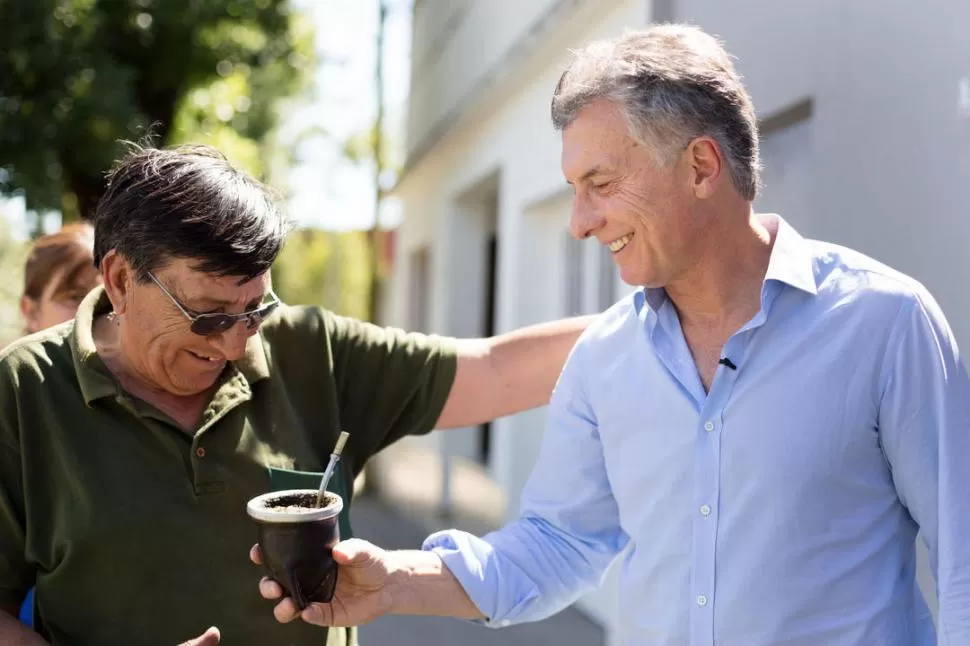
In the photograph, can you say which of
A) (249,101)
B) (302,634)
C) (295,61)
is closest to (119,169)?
(302,634)

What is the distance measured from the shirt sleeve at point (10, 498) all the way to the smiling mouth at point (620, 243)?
1.28 meters

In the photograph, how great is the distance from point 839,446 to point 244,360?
1.30 metres

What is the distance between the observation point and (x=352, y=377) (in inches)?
101

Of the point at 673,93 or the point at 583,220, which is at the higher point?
the point at 673,93

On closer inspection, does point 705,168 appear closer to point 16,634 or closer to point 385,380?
point 385,380

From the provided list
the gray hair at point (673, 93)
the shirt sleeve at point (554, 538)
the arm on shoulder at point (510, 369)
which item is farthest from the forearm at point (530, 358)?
the gray hair at point (673, 93)

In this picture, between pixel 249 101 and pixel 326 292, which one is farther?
pixel 326 292

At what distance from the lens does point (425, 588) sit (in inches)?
86.9

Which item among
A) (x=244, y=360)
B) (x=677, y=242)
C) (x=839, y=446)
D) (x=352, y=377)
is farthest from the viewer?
(x=352, y=377)

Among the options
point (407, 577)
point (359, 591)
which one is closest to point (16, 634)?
point (359, 591)

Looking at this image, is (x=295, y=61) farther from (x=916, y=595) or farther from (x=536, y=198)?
(x=916, y=595)

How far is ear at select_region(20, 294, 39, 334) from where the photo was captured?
3254 mm

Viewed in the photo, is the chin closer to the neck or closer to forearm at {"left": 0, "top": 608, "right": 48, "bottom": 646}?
forearm at {"left": 0, "top": 608, "right": 48, "bottom": 646}

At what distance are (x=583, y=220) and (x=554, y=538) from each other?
0.72 m
